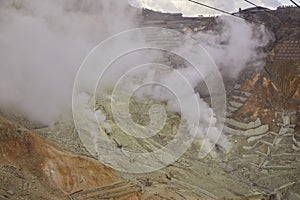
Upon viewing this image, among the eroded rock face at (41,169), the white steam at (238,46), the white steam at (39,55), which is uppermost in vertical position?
the white steam at (238,46)

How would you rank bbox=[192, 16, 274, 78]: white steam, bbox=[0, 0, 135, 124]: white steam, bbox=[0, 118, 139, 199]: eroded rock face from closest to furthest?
bbox=[0, 118, 139, 199]: eroded rock face → bbox=[0, 0, 135, 124]: white steam → bbox=[192, 16, 274, 78]: white steam

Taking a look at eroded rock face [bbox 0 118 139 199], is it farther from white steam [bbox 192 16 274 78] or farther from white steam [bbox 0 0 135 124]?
white steam [bbox 192 16 274 78]

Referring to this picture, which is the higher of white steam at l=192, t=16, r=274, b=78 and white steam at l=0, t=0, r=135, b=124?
white steam at l=192, t=16, r=274, b=78

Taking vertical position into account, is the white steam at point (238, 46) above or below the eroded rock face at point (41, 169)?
above

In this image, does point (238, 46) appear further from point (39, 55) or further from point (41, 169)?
point (41, 169)

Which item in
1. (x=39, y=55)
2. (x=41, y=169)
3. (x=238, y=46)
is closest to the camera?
(x=41, y=169)

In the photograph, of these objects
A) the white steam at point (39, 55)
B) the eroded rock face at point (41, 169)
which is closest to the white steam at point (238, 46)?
the white steam at point (39, 55)

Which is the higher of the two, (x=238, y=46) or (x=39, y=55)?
(x=238, y=46)

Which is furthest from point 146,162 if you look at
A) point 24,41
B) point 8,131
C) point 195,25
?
point 195,25

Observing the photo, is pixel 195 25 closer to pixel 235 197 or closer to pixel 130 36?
pixel 130 36

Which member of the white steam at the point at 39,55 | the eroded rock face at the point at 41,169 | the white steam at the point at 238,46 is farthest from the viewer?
the white steam at the point at 238,46

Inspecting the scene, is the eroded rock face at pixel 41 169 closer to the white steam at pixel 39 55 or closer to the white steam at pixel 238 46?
the white steam at pixel 39 55

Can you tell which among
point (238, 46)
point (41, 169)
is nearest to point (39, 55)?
point (41, 169)

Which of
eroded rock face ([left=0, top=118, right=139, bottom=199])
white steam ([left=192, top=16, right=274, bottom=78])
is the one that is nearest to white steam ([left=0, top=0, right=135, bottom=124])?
eroded rock face ([left=0, top=118, right=139, bottom=199])
